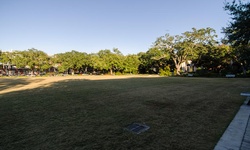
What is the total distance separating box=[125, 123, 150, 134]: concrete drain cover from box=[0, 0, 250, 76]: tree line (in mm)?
6521

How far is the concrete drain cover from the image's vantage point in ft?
12.3

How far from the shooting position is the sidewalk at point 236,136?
289cm

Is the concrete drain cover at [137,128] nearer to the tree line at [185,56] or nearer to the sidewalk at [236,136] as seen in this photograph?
the sidewalk at [236,136]

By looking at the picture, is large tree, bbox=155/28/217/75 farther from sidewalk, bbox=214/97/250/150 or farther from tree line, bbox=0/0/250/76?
sidewalk, bbox=214/97/250/150

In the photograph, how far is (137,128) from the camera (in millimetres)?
3895

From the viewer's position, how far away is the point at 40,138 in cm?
328

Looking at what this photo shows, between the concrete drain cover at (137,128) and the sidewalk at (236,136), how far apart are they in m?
1.63

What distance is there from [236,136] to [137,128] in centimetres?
229

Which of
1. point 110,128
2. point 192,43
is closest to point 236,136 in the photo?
point 110,128

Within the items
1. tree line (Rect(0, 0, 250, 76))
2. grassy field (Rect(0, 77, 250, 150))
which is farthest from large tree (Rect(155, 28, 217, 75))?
grassy field (Rect(0, 77, 250, 150))

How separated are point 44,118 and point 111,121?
220 cm

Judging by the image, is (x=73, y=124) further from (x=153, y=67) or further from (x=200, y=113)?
(x=153, y=67)

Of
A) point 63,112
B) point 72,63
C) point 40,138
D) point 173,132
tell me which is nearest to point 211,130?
point 173,132

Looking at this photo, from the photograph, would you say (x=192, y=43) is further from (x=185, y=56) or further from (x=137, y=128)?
(x=137, y=128)
